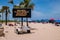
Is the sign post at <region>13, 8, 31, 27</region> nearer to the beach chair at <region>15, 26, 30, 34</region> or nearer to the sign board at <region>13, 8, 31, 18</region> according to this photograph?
the sign board at <region>13, 8, 31, 18</region>

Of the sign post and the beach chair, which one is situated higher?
the sign post

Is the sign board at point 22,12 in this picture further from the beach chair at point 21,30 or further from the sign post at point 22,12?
the beach chair at point 21,30

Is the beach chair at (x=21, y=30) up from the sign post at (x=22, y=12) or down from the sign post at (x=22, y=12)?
down

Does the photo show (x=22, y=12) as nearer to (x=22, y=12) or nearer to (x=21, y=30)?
(x=22, y=12)

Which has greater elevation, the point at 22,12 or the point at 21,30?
the point at 22,12

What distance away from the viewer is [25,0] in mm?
33719

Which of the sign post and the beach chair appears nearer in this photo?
the beach chair

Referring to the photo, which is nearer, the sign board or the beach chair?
the beach chair

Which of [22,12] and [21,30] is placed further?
[22,12]

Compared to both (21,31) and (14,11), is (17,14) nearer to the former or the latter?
(14,11)

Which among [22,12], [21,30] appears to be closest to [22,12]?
[22,12]

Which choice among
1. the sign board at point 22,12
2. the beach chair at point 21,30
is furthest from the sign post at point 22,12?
the beach chair at point 21,30

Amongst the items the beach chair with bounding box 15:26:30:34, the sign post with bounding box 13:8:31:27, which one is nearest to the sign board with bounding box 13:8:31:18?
the sign post with bounding box 13:8:31:27

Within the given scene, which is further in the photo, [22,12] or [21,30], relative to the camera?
[22,12]
